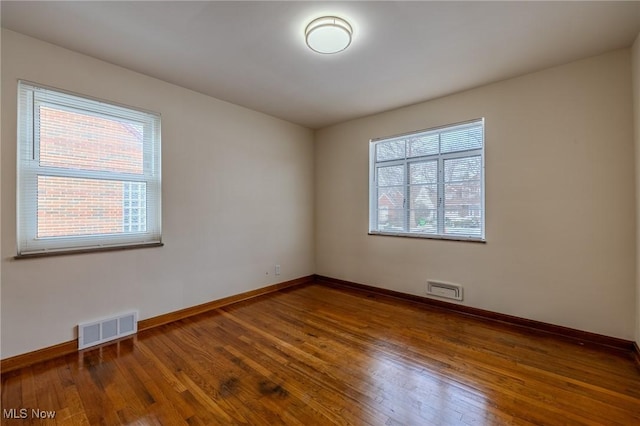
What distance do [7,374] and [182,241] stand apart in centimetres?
162

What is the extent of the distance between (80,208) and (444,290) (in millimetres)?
3986

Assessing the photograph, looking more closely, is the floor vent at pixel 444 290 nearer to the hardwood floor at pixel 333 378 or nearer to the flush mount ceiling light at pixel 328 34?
the hardwood floor at pixel 333 378

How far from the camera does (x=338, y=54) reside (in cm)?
249

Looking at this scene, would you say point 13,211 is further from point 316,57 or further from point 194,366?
point 316,57

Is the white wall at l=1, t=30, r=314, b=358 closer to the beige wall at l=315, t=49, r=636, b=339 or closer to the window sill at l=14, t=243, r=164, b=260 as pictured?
the window sill at l=14, t=243, r=164, b=260

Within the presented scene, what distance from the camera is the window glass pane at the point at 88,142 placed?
2.38 metres

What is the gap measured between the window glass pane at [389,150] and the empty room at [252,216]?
44 millimetres

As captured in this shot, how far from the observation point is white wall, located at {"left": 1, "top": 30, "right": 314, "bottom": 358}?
2215 millimetres

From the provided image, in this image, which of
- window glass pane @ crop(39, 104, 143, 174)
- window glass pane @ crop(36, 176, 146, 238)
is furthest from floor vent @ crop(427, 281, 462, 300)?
window glass pane @ crop(39, 104, 143, 174)

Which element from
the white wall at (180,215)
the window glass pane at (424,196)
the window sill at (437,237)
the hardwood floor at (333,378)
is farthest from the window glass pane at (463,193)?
the white wall at (180,215)

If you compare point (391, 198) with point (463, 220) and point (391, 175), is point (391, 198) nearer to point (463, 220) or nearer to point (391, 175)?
point (391, 175)

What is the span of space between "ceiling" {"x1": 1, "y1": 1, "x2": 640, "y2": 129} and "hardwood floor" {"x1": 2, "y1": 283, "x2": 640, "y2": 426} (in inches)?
104

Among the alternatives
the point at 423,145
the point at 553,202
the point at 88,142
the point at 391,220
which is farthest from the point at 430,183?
the point at 88,142

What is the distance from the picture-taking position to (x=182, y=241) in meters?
3.21
